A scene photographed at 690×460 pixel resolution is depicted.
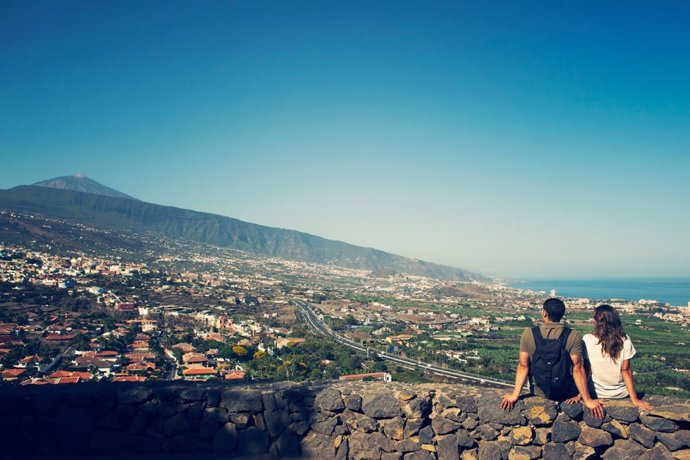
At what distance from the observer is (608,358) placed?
4270mm

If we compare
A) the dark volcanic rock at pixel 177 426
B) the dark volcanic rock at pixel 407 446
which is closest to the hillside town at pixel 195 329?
the dark volcanic rock at pixel 177 426

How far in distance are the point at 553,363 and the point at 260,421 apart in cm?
340

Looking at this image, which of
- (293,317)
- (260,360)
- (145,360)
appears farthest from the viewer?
(293,317)

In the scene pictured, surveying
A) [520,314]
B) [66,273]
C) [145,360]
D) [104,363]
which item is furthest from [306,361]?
[520,314]

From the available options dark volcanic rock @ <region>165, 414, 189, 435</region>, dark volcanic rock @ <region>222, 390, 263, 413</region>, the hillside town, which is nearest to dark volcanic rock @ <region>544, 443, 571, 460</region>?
dark volcanic rock @ <region>222, 390, 263, 413</region>

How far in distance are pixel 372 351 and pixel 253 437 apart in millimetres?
27995

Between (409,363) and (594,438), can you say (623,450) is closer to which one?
(594,438)

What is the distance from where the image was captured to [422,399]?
15.5 feet

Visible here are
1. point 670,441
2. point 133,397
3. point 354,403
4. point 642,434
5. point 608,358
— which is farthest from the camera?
point 133,397

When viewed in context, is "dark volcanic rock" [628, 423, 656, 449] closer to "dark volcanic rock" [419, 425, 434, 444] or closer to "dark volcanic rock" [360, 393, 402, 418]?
"dark volcanic rock" [419, 425, 434, 444]

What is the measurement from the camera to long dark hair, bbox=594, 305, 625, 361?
4215 mm


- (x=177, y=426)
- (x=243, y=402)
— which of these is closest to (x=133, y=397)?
(x=177, y=426)

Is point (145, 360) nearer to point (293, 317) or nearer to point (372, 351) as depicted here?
point (372, 351)

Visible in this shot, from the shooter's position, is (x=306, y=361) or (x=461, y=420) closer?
(x=461, y=420)
